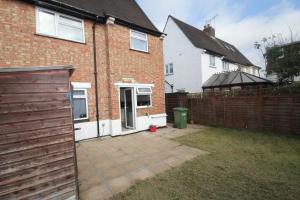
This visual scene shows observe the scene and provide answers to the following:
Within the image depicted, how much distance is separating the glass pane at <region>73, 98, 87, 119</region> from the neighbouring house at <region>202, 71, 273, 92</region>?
11.3 meters

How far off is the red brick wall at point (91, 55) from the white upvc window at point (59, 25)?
21 centimetres

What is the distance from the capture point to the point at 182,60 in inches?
718

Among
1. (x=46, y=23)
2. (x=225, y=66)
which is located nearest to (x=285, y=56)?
(x=225, y=66)

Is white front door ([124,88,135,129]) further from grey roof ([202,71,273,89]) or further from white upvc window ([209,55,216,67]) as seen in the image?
white upvc window ([209,55,216,67])

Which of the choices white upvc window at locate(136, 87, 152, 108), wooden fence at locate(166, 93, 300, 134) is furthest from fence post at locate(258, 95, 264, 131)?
white upvc window at locate(136, 87, 152, 108)

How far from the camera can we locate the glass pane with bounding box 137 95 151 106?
1029cm

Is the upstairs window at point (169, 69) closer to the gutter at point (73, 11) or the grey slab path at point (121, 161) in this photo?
the gutter at point (73, 11)

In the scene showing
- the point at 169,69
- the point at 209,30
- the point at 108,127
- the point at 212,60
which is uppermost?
the point at 209,30

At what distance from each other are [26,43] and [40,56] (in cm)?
62

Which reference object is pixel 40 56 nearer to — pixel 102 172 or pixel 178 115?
pixel 102 172

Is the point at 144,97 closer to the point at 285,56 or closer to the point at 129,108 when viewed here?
the point at 129,108

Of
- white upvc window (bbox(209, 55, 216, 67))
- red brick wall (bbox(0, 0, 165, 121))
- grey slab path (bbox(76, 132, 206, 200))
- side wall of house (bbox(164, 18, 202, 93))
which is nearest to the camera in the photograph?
grey slab path (bbox(76, 132, 206, 200))

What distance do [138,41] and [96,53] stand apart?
2.80 meters

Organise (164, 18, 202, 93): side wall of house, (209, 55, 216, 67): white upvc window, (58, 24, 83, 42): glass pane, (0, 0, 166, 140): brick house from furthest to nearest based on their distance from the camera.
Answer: (209, 55, 216, 67): white upvc window < (164, 18, 202, 93): side wall of house < (58, 24, 83, 42): glass pane < (0, 0, 166, 140): brick house
